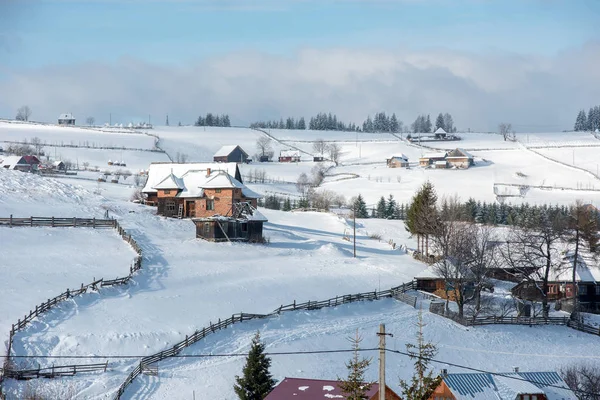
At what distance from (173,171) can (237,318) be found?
32.6 meters

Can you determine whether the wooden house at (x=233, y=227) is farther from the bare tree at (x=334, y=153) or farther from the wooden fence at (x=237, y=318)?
the bare tree at (x=334, y=153)

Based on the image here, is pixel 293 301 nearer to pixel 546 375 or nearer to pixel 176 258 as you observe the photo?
pixel 176 258

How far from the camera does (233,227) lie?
61.8m

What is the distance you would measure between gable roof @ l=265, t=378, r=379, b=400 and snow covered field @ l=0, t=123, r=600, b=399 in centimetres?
629

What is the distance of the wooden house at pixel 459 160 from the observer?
135m

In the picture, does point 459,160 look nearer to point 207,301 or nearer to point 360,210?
point 360,210

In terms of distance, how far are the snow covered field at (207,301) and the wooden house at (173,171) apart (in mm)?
3521

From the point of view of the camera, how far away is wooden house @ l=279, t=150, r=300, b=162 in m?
154

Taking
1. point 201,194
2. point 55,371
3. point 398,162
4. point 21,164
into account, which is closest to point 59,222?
point 201,194

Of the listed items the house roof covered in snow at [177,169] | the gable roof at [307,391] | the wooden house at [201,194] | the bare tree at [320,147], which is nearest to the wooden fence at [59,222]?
the wooden house at [201,194]

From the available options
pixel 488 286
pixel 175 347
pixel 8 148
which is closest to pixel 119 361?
pixel 175 347

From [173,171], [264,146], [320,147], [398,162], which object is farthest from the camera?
[320,147]

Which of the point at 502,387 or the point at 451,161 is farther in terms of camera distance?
the point at 451,161

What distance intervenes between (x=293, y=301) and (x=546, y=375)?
1829cm
